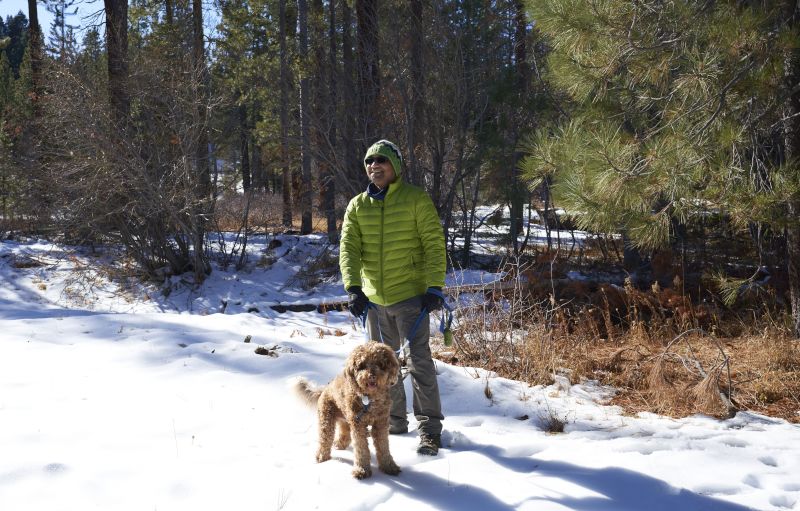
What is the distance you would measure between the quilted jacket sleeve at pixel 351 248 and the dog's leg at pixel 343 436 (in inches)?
37.0

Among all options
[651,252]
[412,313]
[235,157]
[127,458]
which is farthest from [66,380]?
[235,157]

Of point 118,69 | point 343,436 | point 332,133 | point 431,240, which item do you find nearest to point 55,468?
point 343,436

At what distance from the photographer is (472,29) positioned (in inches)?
420

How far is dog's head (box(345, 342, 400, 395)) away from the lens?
10.4 ft

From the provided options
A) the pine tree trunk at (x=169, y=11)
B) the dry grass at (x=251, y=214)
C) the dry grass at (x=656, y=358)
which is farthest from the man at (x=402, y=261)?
the pine tree trunk at (x=169, y=11)

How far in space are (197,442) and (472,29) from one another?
9246 millimetres

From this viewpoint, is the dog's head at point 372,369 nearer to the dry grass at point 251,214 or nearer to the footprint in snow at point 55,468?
the footprint in snow at point 55,468

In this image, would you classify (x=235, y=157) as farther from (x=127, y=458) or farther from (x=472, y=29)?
(x=127, y=458)

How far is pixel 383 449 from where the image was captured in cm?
339

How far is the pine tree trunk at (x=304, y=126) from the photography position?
11156 millimetres

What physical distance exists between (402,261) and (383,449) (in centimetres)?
122

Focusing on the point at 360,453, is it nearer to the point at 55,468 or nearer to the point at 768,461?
the point at 55,468

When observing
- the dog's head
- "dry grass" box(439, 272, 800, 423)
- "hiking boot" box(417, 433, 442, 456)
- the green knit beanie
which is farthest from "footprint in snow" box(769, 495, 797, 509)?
the green knit beanie

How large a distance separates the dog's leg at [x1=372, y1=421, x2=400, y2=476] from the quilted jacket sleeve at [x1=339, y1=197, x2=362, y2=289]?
38.8 inches
